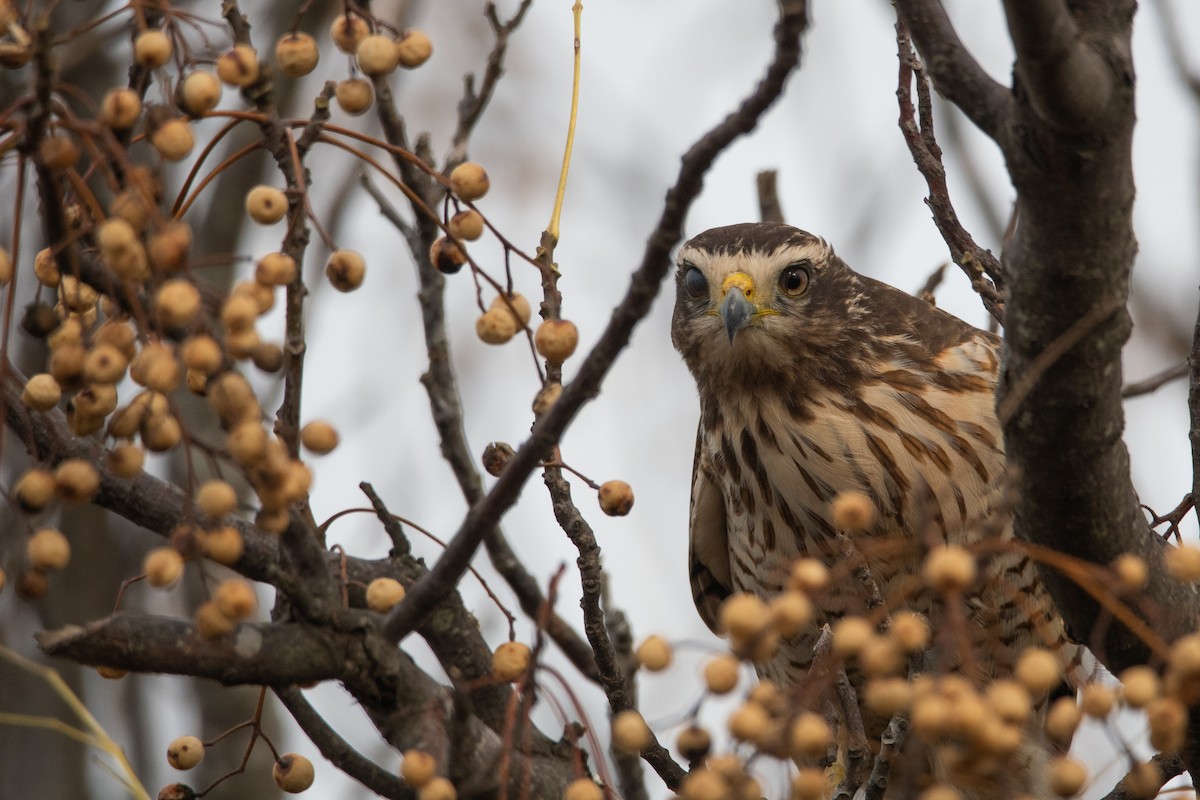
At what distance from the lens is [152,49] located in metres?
2.24

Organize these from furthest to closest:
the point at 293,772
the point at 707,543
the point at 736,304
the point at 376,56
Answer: the point at 707,543 < the point at 736,304 < the point at 293,772 < the point at 376,56

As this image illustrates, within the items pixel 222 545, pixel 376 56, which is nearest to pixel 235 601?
pixel 222 545

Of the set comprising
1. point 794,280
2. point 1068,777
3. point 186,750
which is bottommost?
point 1068,777

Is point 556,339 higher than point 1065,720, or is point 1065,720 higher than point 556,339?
point 556,339

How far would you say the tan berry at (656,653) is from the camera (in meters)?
2.15

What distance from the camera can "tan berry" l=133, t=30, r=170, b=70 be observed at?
7.33ft

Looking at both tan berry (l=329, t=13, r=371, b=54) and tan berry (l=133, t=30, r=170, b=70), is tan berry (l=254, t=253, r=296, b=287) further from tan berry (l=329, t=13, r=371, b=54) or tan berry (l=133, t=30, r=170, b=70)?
tan berry (l=329, t=13, r=371, b=54)

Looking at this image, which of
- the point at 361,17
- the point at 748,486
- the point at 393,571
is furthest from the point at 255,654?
the point at 748,486

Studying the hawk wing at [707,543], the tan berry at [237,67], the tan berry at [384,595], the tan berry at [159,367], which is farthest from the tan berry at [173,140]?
the hawk wing at [707,543]

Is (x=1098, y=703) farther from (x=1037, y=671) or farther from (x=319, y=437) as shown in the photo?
(x=319, y=437)

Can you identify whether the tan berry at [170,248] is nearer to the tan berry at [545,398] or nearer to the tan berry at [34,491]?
the tan berry at [34,491]

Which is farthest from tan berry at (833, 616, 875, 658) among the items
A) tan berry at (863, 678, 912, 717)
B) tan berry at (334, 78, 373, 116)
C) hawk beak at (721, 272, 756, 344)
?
hawk beak at (721, 272, 756, 344)

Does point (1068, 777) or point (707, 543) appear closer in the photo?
point (1068, 777)

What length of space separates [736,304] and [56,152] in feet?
9.96
